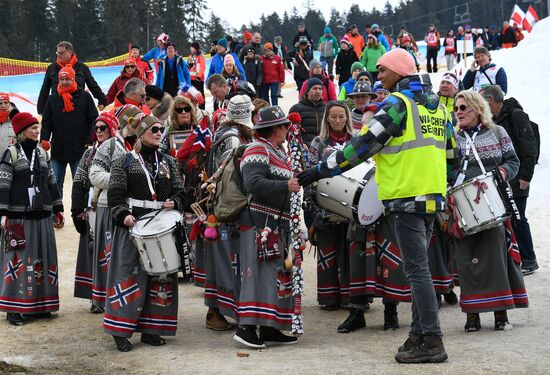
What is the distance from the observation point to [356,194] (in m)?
8.42

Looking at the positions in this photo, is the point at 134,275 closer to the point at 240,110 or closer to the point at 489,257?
the point at 240,110

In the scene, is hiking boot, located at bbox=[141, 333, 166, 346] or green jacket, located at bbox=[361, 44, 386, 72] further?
green jacket, located at bbox=[361, 44, 386, 72]

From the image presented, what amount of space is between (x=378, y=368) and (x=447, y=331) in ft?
5.45

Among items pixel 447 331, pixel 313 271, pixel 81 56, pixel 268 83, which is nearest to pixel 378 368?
pixel 447 331

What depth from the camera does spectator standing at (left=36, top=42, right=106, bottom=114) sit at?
14562 millimetres

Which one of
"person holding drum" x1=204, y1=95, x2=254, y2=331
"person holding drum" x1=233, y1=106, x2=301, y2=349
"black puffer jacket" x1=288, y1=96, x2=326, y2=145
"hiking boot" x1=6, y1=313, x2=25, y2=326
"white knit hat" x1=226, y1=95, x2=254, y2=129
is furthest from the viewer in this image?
"black puffer jacket" x1=288, y1=96, x2=326, y2=145

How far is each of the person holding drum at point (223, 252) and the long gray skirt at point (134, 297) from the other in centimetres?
62

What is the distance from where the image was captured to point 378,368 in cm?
711

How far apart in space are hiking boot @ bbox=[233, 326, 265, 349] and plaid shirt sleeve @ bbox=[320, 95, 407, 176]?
5.23 feet

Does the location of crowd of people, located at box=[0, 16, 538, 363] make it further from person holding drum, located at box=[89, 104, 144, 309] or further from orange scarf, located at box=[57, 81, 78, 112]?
orange scarf, located at box=[57, 81, 78, 112]

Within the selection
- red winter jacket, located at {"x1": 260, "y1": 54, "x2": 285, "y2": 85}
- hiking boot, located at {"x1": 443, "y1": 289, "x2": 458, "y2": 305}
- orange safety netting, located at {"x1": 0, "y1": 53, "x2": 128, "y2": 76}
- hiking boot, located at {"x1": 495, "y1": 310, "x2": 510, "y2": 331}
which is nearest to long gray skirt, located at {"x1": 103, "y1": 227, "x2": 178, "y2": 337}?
hiking boot, located at {"x1": 495, "y1": 310, "x2": 510, "y2": 331}

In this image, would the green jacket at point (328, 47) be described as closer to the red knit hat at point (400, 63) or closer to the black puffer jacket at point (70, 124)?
the black puffer jacket at point (70, 124)

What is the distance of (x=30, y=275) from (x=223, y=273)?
207 cm

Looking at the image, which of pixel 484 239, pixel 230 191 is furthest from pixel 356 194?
pixel 484 239
